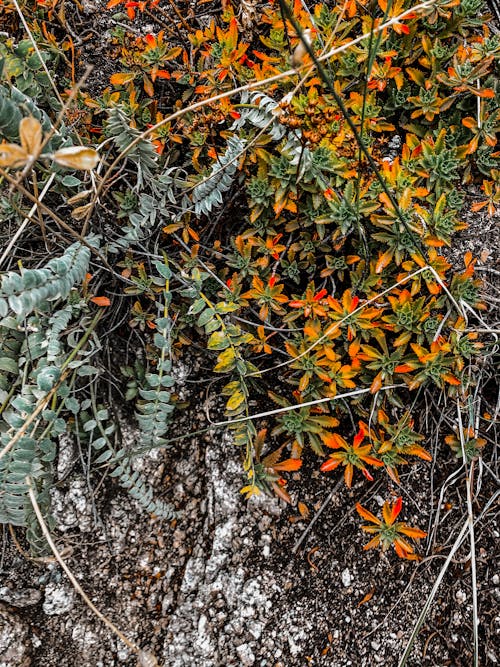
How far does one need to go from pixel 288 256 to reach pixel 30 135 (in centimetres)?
111

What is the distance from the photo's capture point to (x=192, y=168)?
200 centimetres

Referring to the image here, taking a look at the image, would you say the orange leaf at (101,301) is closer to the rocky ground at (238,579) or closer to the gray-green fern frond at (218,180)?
the gray-green fern frond at (218,180)

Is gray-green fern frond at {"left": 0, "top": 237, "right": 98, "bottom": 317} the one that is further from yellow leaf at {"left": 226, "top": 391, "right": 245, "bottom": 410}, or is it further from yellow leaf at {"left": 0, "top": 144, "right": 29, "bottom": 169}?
yellow leaf at {"left": 226, "top": 391, "right": 245, "bottom": 410}

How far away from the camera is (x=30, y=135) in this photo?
0.85m

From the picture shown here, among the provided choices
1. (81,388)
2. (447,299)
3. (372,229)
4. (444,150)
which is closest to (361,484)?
(447,299)

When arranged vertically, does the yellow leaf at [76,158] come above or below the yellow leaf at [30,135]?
below

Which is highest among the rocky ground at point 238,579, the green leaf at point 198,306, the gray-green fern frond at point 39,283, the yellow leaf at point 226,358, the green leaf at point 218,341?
the gray-green fern frond at point 39,283

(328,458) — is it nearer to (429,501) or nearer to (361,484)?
(361,484)

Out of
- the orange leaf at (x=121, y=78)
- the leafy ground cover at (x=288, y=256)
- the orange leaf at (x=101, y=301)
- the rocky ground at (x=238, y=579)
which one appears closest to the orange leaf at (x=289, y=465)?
the leafy ground cover at (x=288, y=256)

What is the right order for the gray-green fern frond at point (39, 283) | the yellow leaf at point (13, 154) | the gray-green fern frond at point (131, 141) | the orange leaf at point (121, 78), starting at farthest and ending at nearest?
the orange leaf at point (121, 78), the gray-green fern frond at point (131, 141), the gray-green fern frond at point (39, 283), the yellow leaf at point (13, 154)

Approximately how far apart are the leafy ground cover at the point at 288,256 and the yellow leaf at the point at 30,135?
0.71m

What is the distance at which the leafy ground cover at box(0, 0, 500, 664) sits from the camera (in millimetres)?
1701

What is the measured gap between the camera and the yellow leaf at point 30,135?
846 millimetres

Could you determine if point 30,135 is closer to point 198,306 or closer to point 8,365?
point 198,306
